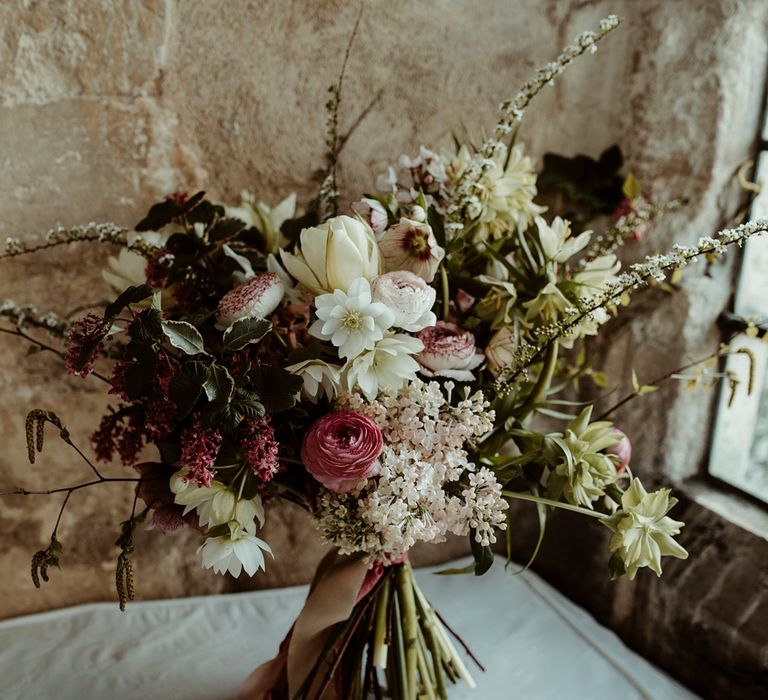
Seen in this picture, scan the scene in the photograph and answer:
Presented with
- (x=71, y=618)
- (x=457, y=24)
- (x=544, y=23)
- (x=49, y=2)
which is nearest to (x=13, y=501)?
(x=71, y=618)

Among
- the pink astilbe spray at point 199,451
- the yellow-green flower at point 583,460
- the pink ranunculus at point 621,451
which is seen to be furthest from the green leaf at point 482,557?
the pink astilbe spray at point 199,451

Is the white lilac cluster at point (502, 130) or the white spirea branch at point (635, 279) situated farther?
the white lilac cluster at point (502, 130)

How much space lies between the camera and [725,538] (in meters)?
1.26

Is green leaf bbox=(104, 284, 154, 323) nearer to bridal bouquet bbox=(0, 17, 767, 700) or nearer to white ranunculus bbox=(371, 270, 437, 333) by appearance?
bridal bouquet bbox=(0, 17, 767, 700)

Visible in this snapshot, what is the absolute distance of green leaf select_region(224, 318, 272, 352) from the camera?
82cm

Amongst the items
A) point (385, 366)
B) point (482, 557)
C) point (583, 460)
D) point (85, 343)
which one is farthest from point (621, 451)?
point (85, 343)

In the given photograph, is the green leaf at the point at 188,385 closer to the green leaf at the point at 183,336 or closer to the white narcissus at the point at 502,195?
the green leaf at the point at 183,336

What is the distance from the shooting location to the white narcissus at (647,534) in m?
0.89

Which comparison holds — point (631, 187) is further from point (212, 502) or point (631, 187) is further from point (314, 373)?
point (212, 502)

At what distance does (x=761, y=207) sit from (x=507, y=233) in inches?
19.8

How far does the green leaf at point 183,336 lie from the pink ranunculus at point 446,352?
279mm

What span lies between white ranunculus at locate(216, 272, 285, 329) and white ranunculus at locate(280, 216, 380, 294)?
0.11ft

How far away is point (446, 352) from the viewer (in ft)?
3.00

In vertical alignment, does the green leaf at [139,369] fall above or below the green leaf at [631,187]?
below
